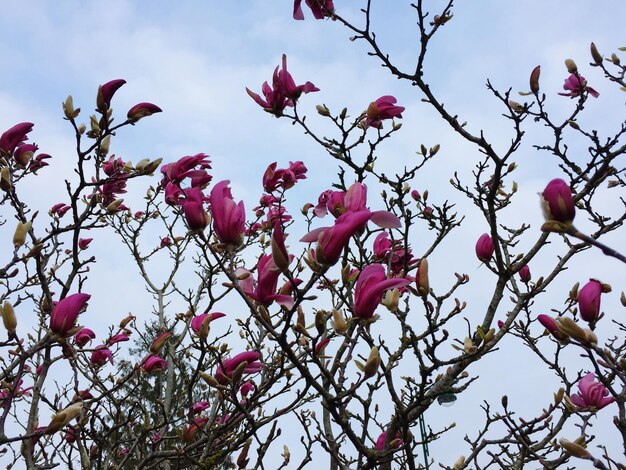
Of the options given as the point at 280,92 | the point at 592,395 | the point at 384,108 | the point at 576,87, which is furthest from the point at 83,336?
the point at 576,87

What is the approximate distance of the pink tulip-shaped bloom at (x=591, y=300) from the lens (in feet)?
4.48

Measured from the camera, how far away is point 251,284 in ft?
4.15

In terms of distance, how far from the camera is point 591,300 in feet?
4.49

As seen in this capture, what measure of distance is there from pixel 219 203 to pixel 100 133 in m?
0.97

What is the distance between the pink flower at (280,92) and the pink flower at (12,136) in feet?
2.71

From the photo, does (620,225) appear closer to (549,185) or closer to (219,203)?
(549,185)

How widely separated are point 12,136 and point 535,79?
224 centimetres

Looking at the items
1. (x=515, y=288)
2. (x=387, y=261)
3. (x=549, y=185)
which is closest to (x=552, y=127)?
(x=515, y=288)

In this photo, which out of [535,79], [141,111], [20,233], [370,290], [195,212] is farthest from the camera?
[535,79]

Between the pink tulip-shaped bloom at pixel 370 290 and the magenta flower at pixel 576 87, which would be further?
the magenta flower at pixel 576 87

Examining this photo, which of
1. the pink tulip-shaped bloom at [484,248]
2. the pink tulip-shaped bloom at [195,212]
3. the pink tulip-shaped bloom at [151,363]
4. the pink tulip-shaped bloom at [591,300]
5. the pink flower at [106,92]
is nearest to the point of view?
the pink tulip-shaped bloom at [195,212]

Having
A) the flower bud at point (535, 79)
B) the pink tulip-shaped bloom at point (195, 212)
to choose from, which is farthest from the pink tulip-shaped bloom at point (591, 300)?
the flower bud at point (535, 79)

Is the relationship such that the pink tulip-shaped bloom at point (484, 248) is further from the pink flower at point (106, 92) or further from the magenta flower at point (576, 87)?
the pink flower at point (106, 92)

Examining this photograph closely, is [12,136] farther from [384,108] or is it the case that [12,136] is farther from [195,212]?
[384,108]
